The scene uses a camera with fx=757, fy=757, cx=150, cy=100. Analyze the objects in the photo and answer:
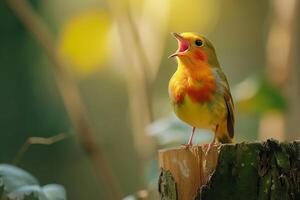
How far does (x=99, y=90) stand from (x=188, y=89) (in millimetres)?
5587

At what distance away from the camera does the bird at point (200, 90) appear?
3168 millimetres

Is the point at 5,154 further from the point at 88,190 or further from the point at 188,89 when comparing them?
the point at 188,89

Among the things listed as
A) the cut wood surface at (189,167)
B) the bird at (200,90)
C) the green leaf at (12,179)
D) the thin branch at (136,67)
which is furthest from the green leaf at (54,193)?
the thin branch at (136,67)

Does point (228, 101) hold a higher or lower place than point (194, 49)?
lower

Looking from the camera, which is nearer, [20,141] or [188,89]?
[188,89]

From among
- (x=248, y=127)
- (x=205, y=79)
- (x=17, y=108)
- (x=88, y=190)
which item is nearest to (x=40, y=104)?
(x=17, y=108)

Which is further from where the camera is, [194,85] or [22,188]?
[194,85]

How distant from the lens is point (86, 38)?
479 cm

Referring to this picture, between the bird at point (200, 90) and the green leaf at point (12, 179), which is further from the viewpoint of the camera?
the bird at point (200, 90)

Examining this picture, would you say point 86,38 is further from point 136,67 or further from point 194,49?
point 194,49

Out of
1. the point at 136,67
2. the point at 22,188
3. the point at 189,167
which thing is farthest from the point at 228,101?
the point at 136,67

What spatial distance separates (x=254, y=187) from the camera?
7.59ft

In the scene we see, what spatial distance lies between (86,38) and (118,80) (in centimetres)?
361

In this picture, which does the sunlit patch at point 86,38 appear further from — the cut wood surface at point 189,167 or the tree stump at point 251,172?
the tree stump at point 251,172
